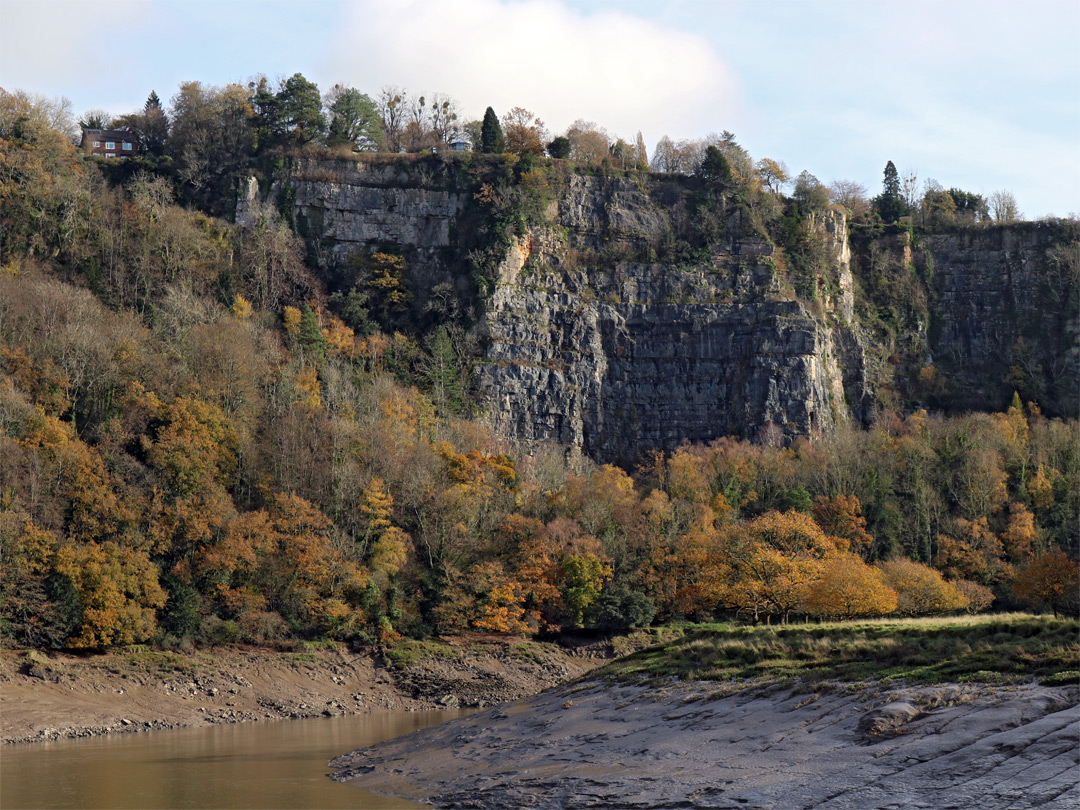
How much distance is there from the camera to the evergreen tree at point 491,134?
118 m

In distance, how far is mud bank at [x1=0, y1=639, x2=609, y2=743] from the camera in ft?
153

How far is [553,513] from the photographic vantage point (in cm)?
7625

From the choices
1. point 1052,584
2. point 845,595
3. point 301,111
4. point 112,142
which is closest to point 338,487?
point 845,595

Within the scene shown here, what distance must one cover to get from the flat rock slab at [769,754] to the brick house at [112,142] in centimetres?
10609

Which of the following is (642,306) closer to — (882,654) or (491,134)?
(491,134)

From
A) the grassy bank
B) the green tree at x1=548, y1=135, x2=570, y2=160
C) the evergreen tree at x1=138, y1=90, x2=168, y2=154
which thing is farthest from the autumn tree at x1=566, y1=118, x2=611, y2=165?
the grassy bank

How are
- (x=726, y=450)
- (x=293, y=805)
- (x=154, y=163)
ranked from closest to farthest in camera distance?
1. (x=293, y=805)
2. (x=726, y=450)
3. (x=154, y=163)

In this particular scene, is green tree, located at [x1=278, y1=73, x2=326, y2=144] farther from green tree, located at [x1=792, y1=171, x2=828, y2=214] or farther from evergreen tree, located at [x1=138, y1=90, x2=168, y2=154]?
green tree, located at [x1=792, y1=171, x2=828, y2=214]

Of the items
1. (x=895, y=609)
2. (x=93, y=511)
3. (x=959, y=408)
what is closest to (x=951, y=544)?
(x=895, y=609)

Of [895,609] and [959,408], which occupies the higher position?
[959,408]

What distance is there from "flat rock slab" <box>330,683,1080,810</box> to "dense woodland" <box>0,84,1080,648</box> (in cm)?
2678

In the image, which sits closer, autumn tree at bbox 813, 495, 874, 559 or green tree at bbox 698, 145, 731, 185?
autumn tree at bbox 813, 495, 874, 559

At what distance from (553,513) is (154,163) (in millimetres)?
64006

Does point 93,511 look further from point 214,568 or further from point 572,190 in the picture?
point 572,190
